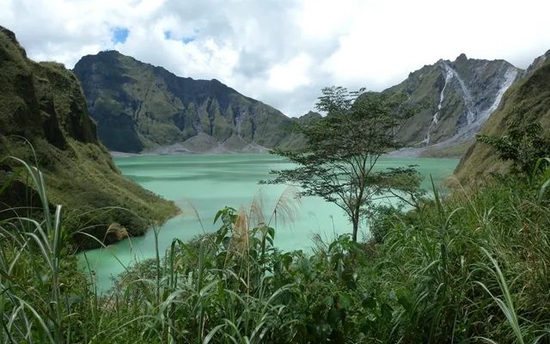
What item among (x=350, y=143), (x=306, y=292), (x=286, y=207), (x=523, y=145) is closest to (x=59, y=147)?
(x=350, y=143)

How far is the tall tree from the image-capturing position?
17609 millimetres

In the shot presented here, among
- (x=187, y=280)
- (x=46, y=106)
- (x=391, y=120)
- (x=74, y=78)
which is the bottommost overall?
(x=187, y=280)

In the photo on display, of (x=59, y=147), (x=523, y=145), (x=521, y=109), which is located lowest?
(x=523, y=145)

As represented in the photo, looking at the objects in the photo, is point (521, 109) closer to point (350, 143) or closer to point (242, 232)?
point (350, 143)

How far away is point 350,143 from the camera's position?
17969mm

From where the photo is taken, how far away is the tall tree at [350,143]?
1761cm

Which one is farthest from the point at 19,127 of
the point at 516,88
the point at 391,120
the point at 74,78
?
the point at 516,88

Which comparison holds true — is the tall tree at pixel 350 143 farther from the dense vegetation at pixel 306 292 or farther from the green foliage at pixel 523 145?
the dense vegetation at pixel 306 292

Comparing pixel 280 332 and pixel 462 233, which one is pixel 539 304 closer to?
pixel 462 233

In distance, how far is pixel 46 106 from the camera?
40125mm

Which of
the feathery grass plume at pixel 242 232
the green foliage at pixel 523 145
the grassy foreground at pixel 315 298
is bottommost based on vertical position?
the grassy foreground at pixel 315 298

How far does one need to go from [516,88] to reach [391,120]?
140 feet

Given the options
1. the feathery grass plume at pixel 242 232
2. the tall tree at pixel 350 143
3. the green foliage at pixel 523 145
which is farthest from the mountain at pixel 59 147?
the feathery grass plume at pixel 242 232

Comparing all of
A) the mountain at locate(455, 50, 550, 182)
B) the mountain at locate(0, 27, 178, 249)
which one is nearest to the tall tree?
the mountain at locate(0, 27, 178, 249)
